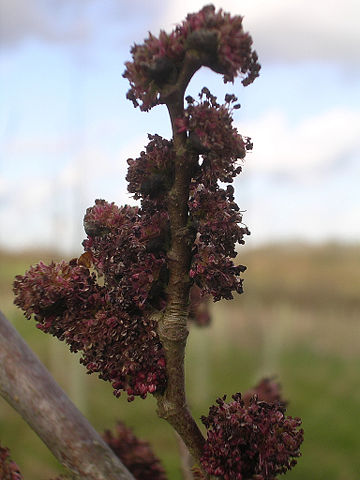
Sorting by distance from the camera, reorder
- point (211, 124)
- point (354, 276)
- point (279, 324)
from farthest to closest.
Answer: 1. point (354, 276)
2. point (279, 324)
3. point (211, 124)

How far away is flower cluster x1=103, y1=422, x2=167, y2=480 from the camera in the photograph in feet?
3.58

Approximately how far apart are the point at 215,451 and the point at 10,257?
1119 centimetres

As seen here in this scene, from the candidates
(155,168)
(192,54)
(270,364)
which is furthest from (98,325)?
(270,364)

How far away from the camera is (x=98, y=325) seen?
28.6 inches

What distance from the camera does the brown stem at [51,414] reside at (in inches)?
32.0

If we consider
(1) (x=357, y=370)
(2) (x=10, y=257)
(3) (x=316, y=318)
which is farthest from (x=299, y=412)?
(2) (x=10, y=257)

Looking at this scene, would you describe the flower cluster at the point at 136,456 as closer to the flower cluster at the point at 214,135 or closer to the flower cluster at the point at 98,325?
the flower cluster at the point at 98,325

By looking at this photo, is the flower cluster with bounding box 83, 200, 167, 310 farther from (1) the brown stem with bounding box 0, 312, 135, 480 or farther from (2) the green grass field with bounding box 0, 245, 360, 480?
(2) the green grass field with bounding box 0, 245, 360, 480

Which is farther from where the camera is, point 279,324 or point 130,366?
point 279,324

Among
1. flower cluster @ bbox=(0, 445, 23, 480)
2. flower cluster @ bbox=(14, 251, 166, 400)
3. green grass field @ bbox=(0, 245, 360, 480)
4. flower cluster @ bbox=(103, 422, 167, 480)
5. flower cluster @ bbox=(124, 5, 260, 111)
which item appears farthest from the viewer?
green grass field @ bbox=(0, 245, 360, 480)

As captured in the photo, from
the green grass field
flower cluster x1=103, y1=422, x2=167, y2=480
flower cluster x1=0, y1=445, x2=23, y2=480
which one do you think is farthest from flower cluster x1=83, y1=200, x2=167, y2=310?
the green grass field

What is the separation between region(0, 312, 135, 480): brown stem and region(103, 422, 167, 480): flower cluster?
263 millimetres

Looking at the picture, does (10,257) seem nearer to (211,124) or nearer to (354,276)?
(354,276)

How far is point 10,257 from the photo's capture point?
11422 millimetres
